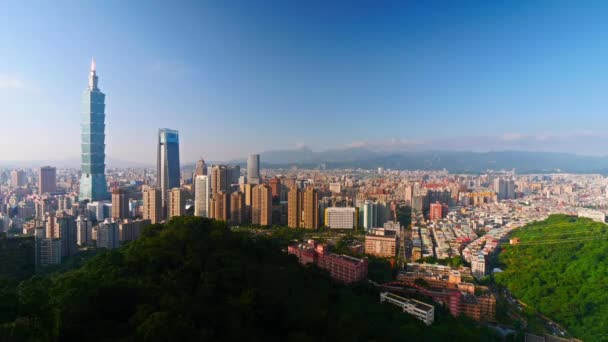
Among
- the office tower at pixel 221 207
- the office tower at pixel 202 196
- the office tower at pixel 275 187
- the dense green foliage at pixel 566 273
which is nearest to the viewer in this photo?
the dense green foliage at pixel 566 273

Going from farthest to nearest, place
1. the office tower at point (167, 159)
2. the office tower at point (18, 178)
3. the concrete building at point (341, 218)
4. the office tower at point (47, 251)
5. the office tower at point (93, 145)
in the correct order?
the office tower at point (167, 159) → the office tower at point (93, 145) → the office tower at point (18, 178) → the concrete building at point (341, 218) → the office tower at point (47, 251)

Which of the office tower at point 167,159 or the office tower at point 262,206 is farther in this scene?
the office tower at point 167,159

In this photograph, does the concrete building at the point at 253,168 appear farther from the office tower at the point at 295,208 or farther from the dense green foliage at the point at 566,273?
the dense green foliage at the point at 566,273

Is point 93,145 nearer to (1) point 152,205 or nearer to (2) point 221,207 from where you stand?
(1) point 152,205

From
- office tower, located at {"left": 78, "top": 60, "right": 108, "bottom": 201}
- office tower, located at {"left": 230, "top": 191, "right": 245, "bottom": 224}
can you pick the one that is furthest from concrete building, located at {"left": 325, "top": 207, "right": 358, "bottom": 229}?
office tower, located at {"left": 78, "top": 60, "right": 108, "bottom": 201}

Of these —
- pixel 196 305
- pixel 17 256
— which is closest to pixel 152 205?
pixel 17 256

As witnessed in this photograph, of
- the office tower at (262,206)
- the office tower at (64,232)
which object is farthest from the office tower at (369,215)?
the office tower at (64,232)

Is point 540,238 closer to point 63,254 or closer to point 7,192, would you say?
point 63,254

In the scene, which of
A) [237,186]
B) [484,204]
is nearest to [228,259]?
[237,186]
